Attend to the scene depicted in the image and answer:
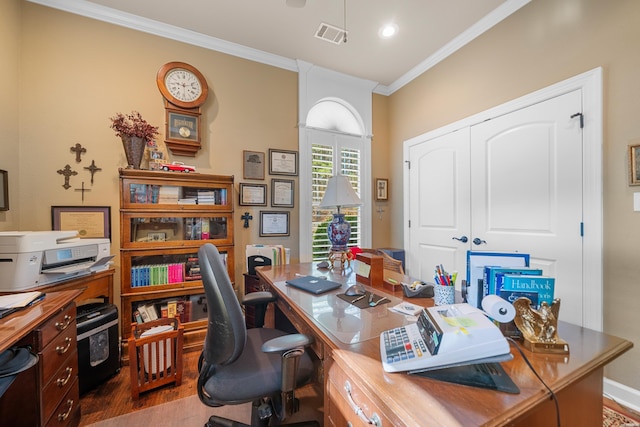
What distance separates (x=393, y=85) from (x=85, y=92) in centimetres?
333

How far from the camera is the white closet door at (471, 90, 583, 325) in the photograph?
1.87 m

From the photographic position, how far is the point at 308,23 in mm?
2422

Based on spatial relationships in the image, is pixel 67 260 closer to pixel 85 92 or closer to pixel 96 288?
pixel 96 288

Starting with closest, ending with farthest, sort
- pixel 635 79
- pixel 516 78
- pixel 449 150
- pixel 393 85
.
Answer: pixel 635 79
pixel 516 78
pixel 449 150
pixel 393 85

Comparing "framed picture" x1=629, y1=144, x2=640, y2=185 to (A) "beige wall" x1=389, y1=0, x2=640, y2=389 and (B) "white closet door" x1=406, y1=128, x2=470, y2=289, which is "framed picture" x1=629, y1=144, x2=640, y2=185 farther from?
(B) "white closet door" x1=406, y1=128, x2=470, y2=289

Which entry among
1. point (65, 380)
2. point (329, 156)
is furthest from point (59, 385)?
point (329, 156)

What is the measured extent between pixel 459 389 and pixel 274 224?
2.47 meters

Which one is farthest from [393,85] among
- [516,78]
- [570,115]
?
[570,115]

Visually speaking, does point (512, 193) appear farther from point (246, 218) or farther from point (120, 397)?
point (120, 397)

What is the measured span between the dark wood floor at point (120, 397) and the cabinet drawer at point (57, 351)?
45 cm

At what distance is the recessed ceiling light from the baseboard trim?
316 centimetres

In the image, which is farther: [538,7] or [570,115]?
[538,7]

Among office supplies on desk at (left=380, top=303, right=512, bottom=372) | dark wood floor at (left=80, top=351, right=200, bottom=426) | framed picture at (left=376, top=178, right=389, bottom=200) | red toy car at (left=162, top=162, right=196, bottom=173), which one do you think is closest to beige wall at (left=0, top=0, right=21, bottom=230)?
red toy car at (left=162, top=162, right=196, bottom=173)

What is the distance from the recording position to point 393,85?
11.6 feet
